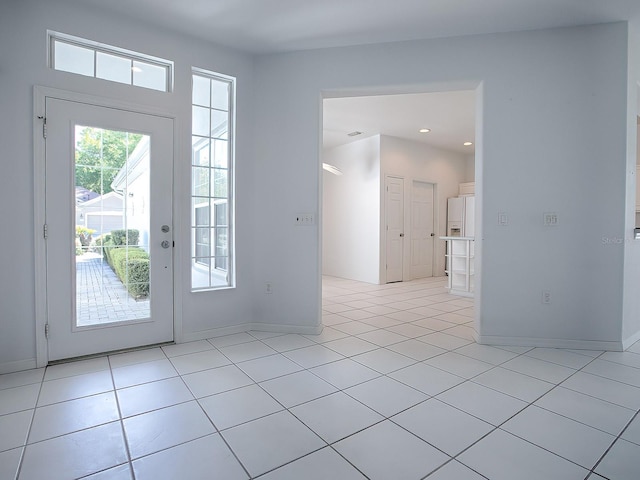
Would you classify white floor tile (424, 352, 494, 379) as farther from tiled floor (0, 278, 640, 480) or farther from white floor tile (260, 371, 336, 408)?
white floor tile (260, 371, 336, 408)

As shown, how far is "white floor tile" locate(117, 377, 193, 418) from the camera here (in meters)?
2.07

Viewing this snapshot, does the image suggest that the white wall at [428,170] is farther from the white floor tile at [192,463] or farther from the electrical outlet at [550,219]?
the white floor tile at [192,463]

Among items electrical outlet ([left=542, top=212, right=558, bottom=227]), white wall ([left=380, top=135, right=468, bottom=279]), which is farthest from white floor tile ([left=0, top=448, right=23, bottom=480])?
white wall ([left=380, top=135, right=468, bottom=279])

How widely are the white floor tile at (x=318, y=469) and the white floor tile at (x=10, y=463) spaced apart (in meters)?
1.11

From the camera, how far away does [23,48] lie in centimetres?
255

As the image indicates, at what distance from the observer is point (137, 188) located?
301 cm

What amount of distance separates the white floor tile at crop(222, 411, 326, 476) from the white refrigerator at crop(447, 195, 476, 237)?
21.6ft

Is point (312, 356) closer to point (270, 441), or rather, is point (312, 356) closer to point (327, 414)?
point (327, 414)

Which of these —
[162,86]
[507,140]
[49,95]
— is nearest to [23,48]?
[49,95]

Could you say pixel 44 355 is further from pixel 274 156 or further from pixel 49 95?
pixel 274 156

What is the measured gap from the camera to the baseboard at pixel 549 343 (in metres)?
3.10

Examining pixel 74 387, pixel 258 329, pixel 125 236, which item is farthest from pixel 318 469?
pixel 125 236

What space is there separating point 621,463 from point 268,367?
6.97ft

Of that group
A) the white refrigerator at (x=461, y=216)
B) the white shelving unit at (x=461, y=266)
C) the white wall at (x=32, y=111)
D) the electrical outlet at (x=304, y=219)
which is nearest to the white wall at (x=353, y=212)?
the white shelving unit at (x=461, y=266)
